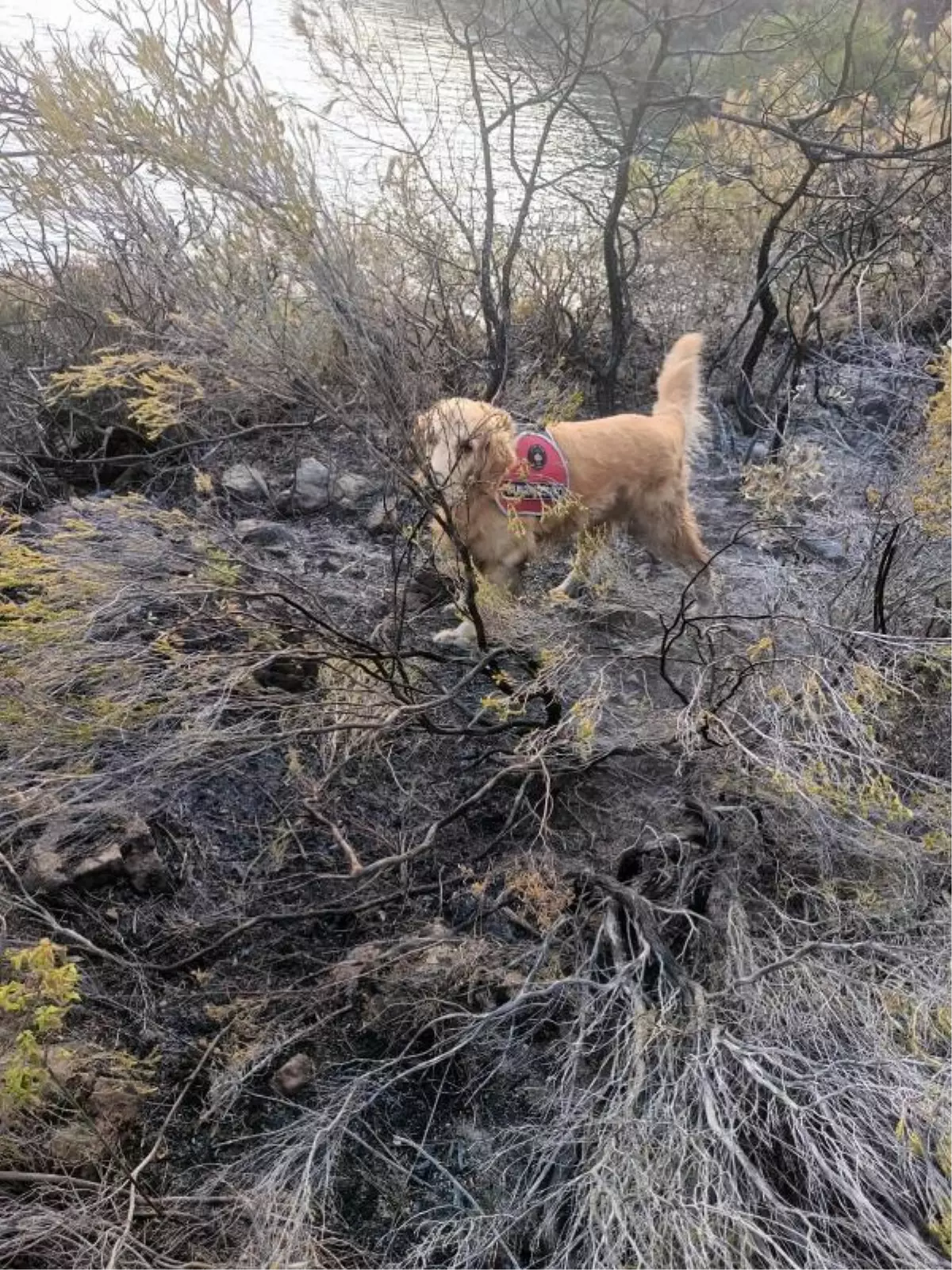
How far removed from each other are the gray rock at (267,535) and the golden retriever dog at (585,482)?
3.91ft

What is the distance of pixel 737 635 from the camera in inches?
146

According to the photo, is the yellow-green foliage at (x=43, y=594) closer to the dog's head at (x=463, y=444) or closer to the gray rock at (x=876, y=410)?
the dog's head at (x=463, y=444)

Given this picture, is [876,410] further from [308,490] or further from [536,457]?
[308,490]

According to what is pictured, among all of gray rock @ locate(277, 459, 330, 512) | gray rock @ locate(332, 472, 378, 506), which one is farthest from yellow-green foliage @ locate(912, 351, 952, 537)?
gray rock @ locate(277, 459, 330, 512)

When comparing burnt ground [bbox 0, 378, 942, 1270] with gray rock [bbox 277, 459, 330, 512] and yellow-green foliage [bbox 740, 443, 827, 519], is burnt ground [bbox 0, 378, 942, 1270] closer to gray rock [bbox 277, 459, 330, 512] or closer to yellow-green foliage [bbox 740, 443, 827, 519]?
yellow-green foliage [bbox 740, 443, 827, 519]

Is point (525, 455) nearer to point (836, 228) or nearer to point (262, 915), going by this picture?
point (262, 915)

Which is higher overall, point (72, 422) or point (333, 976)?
point (72, 422)

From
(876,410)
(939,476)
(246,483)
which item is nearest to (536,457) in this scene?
(939,476)

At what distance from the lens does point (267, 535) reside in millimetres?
4957

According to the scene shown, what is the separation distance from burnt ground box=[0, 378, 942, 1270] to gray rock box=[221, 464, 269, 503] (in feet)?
5.24

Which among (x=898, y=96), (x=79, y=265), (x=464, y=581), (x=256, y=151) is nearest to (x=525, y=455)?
(x=464, y=581)

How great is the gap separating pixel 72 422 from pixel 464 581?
11.9 feet

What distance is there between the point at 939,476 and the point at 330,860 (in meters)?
2.70

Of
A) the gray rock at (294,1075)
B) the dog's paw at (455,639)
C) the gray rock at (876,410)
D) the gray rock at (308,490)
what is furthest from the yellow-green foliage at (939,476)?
the gray rock at (308,490)
